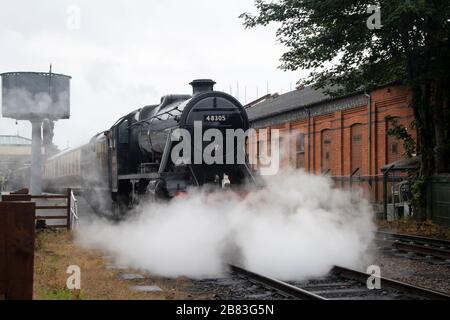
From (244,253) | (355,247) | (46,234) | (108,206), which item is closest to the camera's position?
(244,253)

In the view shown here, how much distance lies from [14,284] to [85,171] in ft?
52.7

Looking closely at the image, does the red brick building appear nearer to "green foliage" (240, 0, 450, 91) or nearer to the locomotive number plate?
"green foliage" (240, 0, 450, 91)

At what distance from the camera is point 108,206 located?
16.2m

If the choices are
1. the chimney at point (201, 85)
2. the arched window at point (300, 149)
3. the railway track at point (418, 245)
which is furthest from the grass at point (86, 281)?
the arched window at point (300, 149)

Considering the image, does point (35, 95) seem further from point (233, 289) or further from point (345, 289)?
point (345, 289)

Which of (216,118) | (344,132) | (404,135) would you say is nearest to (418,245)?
(216,118)

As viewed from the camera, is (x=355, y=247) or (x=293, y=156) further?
(x=293, y=156)

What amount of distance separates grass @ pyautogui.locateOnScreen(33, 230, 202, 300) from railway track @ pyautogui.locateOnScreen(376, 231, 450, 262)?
215 inches

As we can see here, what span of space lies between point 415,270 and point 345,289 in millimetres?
2550

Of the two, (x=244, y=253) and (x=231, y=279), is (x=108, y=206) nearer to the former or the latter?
(x=244, y=253)

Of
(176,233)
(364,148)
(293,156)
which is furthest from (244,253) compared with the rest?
(293,156)

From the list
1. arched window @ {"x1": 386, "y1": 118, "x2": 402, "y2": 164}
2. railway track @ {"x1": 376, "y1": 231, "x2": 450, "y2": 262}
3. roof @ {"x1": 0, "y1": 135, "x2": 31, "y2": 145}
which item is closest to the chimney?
railway track @ {"x1": 376, "y1": 231, "x2": 450, "y2": 262}

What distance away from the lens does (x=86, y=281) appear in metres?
7.78

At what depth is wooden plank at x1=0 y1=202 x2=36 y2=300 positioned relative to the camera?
454 cm
